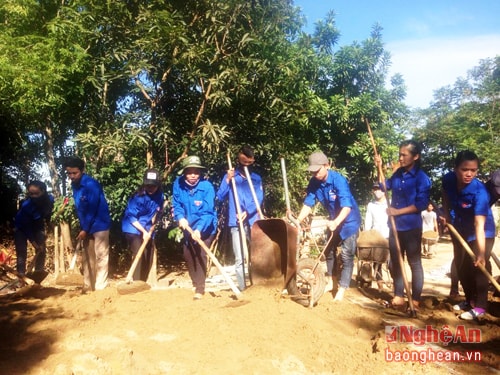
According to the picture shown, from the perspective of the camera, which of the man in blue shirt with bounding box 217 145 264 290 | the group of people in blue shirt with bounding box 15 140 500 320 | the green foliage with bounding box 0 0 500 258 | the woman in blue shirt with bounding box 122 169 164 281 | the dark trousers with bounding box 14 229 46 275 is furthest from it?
the dark trousers with bounding box 14 229 46 275

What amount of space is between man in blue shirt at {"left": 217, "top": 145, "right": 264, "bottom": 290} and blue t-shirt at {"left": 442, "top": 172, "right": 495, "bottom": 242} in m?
2.26

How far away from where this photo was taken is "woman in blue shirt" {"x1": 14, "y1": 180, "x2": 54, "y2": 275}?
579cm

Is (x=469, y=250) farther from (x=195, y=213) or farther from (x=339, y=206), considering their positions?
(x=195, y=213)

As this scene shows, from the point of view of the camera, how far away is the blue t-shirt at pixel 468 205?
13.0 feet

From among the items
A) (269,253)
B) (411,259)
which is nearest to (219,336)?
(269,253)

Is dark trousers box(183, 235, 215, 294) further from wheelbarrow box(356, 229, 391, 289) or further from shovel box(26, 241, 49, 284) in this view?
shovel box(26, 241, 49, 284)

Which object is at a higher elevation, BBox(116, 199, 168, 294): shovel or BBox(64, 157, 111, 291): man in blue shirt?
BBox(64, 157, 111, 291): man in blue shirt

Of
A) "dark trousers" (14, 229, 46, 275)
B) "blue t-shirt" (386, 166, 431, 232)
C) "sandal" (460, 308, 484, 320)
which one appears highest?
"blue t-shirt" (386, 166, 431, 232)

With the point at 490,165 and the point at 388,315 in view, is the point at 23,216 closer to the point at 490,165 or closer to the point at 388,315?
the point at 388,315

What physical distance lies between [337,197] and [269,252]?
1047mm

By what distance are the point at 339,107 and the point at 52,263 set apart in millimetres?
7694

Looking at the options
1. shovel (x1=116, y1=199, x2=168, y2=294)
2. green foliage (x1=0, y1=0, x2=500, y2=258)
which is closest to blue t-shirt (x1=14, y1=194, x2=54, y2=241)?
green foliage (x1=0, y1=0, x2=500, y2=258)

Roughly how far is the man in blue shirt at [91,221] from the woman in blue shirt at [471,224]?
4.22 meters

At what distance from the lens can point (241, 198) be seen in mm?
5000
